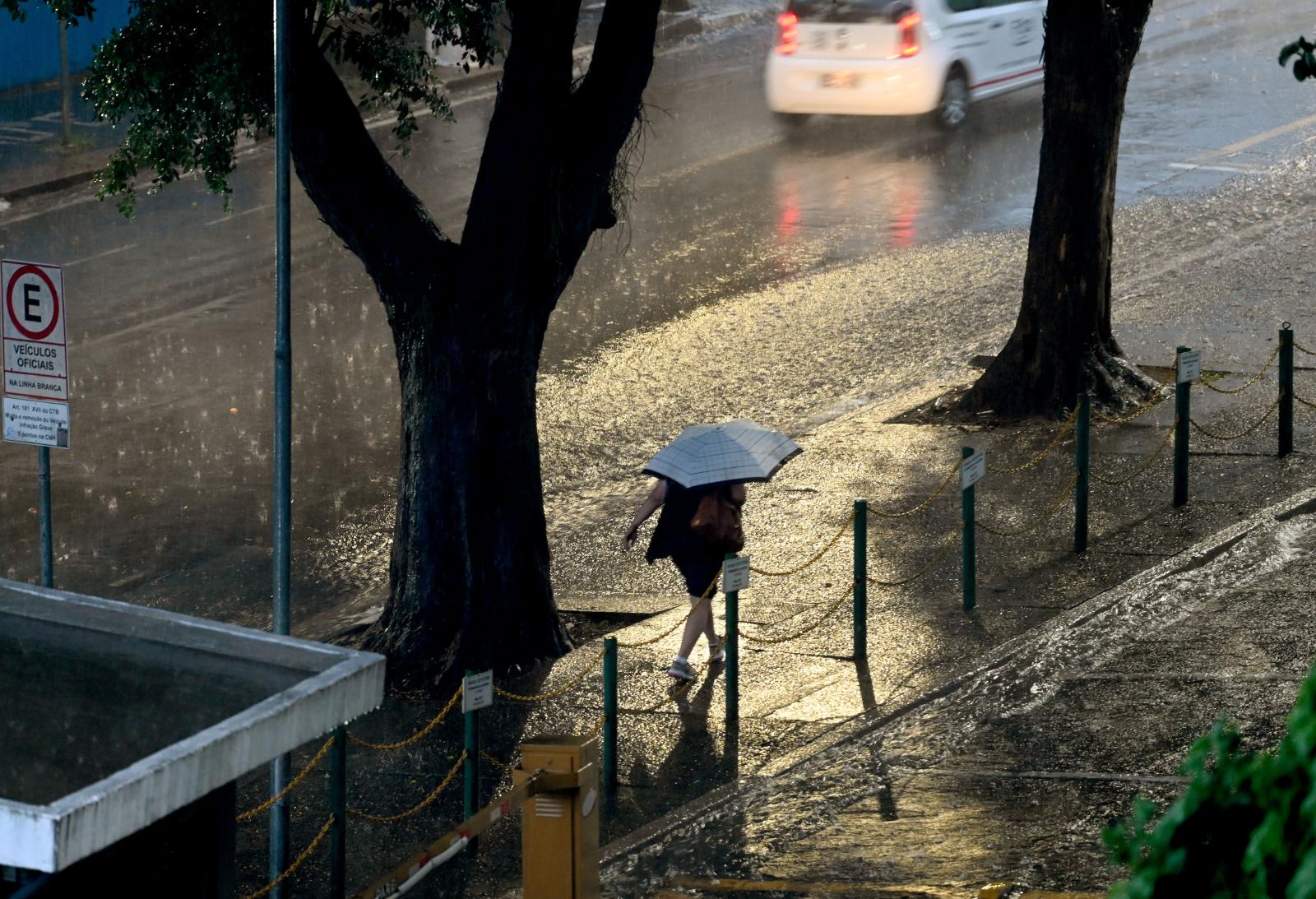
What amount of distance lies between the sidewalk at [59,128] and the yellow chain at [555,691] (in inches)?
521

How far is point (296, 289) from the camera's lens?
18.3 m

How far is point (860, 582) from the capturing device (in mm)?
10516

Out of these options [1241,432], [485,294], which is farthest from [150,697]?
[1241,432]

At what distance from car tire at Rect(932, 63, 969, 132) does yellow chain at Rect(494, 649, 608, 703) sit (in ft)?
48.5

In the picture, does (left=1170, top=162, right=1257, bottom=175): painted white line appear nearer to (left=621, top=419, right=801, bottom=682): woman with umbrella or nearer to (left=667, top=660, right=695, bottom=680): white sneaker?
(left=621, top=419, right=801, bottom=682): woman with umbrella

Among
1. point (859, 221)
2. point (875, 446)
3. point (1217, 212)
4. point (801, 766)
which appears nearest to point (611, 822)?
point (801, 766)

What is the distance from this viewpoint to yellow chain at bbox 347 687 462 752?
28.6 ft

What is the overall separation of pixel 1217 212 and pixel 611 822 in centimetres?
1434

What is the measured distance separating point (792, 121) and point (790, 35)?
1.20 metres

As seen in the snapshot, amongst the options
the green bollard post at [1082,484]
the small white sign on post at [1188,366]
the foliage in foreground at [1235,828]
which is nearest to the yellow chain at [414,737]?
the green bollard post at [1082,484]

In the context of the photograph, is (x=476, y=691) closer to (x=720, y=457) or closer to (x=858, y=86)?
(x=720, y=457)

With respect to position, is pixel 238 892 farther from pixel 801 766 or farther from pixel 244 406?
pixel 244 406

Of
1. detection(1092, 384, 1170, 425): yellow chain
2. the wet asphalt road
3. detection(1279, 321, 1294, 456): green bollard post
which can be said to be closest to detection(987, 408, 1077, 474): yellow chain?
detection(1092, 384, 1170, 425): yellow chain

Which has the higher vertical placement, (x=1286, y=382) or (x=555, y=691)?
(x=1286, y=382)
